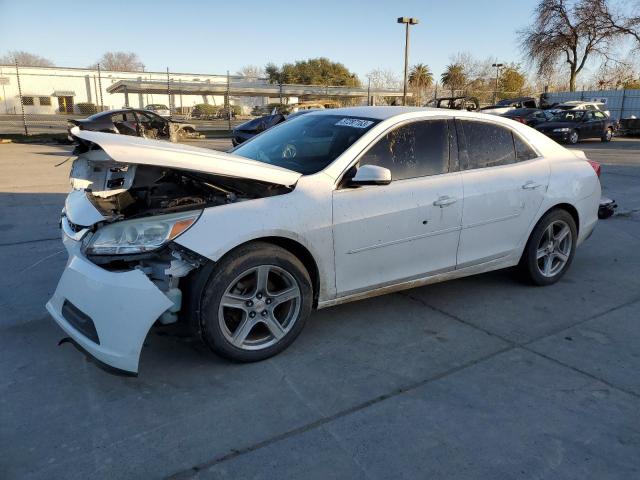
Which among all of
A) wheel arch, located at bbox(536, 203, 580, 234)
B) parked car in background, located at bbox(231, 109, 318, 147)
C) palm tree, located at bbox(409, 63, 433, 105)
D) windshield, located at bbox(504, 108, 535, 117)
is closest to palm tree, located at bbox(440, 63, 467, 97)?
palm tree, located at bbox(409, 63, 433, 105)

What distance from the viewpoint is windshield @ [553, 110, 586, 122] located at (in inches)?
892

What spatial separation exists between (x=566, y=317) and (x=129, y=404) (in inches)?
132

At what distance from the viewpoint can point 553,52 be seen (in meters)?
41.8

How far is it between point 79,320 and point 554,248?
4.09 m

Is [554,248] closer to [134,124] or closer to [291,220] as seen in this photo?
[291,220]

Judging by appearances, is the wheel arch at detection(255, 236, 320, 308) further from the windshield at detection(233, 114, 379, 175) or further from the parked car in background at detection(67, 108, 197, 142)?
the parked car in background at detection(67, 108, 197, 142)

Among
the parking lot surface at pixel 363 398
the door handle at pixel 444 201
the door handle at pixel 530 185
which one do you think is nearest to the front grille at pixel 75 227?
the parking lot surface at pixel 363 398

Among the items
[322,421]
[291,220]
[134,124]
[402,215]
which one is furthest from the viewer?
[134,124]

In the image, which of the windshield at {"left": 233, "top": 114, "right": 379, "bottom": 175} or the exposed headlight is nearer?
the exposed headlight

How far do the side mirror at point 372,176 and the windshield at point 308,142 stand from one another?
288 mm

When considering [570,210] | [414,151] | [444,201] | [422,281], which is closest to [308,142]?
[414,151]

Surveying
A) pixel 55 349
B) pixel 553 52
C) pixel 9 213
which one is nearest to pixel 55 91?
pixel 553 52

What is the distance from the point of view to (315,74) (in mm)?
71938

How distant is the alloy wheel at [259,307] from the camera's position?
332cm
